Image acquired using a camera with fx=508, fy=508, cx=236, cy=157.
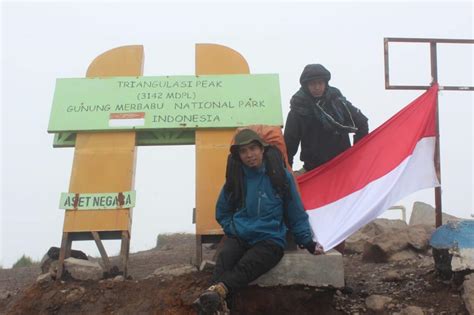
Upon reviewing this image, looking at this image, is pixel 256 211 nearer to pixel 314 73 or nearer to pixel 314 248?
pixel 314 248

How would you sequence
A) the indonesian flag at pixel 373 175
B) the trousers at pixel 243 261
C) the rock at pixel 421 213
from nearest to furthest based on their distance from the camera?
the trousers at pixel 243 261, the indonesian flag at pixel 373 175, the rock at pixel 421 213

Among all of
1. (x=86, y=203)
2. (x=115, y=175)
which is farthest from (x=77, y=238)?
(x=115, y=175)

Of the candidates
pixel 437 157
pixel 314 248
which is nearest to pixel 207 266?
pixel 314 248

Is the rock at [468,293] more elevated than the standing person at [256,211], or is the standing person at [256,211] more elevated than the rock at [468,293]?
the standing person at [256,211]

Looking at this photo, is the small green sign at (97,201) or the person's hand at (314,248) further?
A: the small green sign at (97,201)

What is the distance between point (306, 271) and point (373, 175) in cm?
150

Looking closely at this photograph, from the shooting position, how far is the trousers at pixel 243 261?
4855 mm

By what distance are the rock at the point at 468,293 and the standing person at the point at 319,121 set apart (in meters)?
2.14

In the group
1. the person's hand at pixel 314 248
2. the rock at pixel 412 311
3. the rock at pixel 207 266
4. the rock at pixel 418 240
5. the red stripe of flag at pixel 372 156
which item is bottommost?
the rock at pixel 412 311

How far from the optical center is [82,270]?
6.12 m

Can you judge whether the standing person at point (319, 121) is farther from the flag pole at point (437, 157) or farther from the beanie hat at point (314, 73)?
the flag pole at point (437, 157)

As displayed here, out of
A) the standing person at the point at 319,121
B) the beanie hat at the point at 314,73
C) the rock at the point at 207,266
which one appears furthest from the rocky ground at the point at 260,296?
the beanie hat at the point at 314,73

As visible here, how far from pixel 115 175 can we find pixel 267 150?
91.5 inches

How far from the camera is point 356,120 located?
6.46 m
